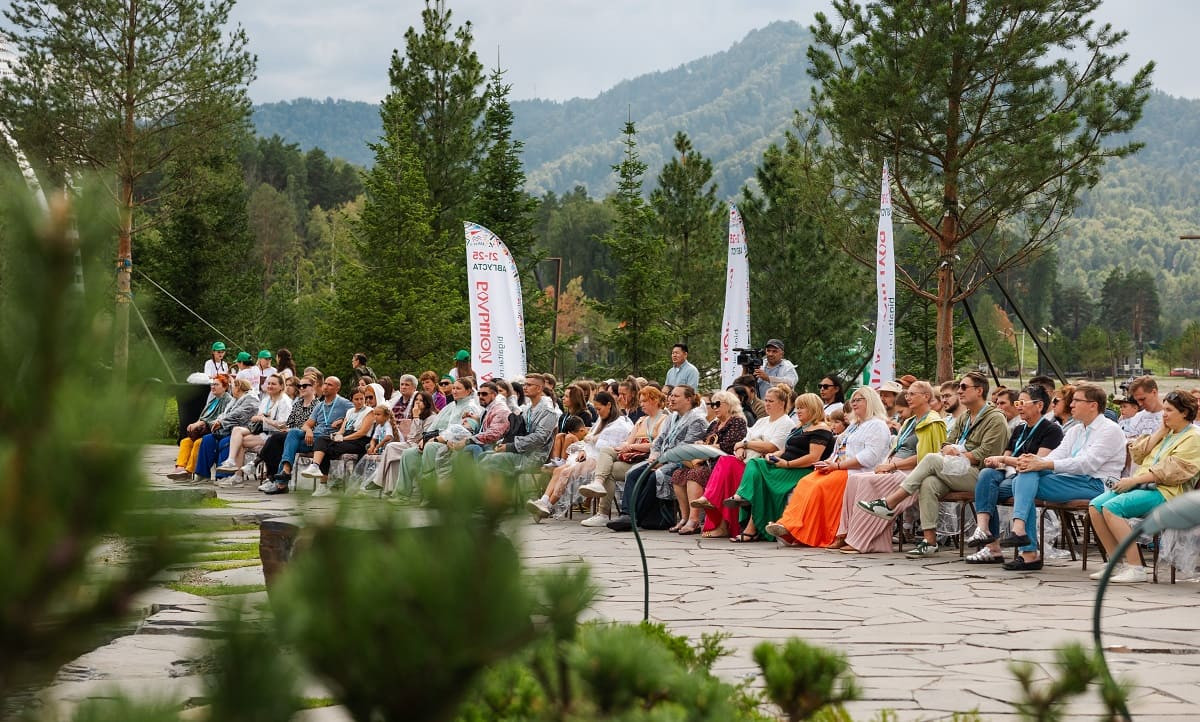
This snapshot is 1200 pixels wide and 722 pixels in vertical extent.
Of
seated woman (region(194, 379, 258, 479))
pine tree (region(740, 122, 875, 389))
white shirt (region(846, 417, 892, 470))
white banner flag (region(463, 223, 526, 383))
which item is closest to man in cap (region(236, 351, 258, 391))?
seated woman (region(194, 379, 258, 479))

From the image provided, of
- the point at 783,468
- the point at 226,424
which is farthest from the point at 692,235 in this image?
the point at 783,468

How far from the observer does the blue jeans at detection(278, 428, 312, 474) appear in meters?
15.7

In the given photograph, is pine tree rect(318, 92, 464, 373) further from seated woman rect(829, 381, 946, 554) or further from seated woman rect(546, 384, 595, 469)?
seated woman rect(829, 381, 946, 554)

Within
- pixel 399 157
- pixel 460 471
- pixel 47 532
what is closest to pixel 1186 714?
pixel 460 471

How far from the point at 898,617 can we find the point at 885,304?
9.59m

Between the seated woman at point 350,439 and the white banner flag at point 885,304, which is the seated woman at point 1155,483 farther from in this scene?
the seated woman at point 350,439

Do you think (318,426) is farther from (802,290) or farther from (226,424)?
(802,290)

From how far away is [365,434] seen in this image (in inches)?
604

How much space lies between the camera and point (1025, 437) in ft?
31.7

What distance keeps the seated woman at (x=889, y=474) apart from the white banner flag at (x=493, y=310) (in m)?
7.60

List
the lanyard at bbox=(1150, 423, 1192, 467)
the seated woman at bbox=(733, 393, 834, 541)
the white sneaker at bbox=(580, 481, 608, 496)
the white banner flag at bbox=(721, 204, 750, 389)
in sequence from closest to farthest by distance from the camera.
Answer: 1. the lanyard at bbox=(1150, 423, 1192, 467)
2. the seated woman at bbox=(733, 393, 834, 541)
3. the white sneaker at bbox=(580, 481, 608, 496)
4. the white banner flag at bbox=(721, 204, 750, 389)

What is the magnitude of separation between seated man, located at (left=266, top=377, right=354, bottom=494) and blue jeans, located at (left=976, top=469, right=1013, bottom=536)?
869 cm

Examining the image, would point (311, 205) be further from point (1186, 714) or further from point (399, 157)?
point (1186, 714)

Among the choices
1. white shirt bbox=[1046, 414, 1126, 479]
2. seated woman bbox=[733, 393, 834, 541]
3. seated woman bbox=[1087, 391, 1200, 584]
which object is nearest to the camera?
seated woman bbox=[1087, 391, 1200, 584]
